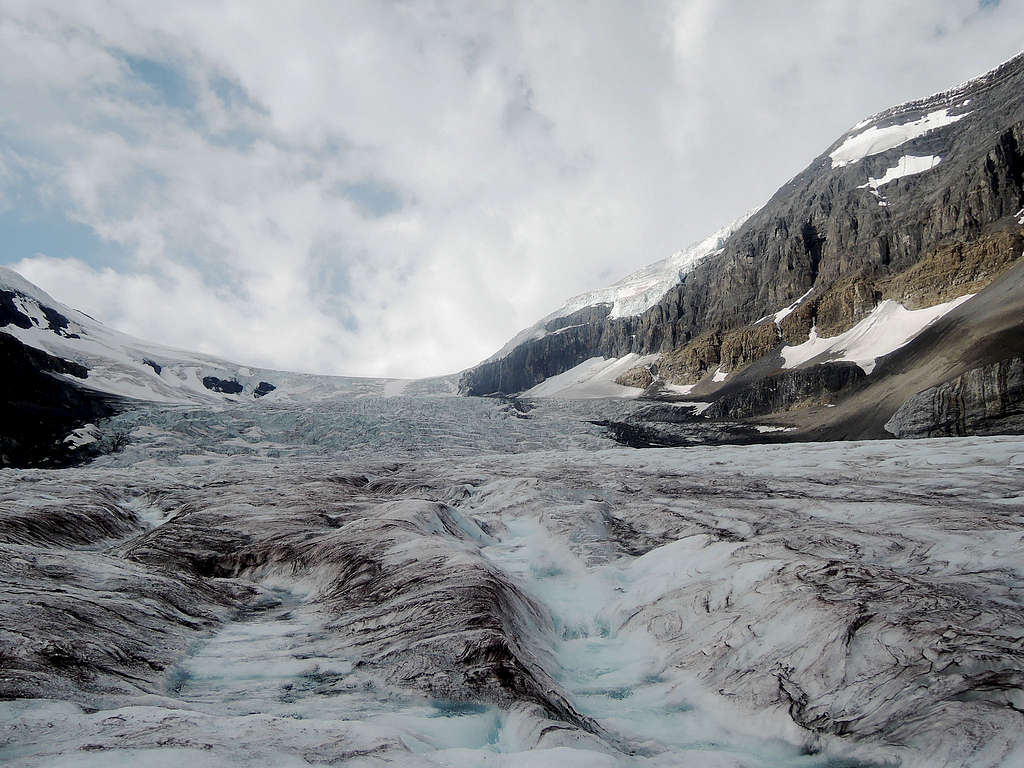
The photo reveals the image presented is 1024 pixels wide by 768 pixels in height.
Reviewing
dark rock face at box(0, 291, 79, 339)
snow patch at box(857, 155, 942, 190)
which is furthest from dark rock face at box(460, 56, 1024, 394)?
dark rock face at box(0, 291, 79, 339)

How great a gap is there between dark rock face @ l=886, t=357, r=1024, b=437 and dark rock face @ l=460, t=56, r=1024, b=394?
39691 mm

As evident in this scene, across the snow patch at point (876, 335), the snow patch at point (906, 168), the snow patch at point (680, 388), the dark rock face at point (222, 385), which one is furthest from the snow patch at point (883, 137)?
the dark rock face at point (222, 385)

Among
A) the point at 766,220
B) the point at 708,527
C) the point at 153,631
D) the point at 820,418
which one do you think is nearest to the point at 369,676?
the point at 153,631

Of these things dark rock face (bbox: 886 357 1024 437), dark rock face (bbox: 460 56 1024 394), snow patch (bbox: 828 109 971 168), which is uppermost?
snow patch (bbox: 828 109 971 168)

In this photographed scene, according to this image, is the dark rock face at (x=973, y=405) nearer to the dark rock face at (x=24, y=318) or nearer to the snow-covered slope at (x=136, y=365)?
the snow-covered slope at (x=136, y=365)

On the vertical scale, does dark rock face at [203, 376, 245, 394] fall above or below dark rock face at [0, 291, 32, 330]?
below

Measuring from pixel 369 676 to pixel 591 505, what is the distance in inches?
424

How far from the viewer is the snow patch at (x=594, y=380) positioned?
433 feet

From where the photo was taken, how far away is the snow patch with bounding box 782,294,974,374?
6988cm

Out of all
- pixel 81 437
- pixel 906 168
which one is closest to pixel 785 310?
pixel 906 168

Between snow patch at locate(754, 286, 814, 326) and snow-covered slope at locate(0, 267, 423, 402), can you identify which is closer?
snow-covered slope at locate(0, 267, 423, 402)

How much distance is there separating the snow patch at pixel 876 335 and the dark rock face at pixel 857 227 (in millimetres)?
2956

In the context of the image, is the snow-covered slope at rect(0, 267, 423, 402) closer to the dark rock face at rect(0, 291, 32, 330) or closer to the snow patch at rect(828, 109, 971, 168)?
the dark rock face at rect(0, 291, 32, 330)

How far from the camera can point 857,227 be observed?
98.7 m
